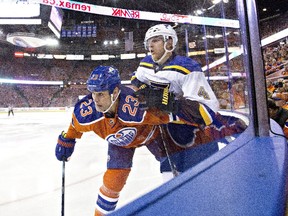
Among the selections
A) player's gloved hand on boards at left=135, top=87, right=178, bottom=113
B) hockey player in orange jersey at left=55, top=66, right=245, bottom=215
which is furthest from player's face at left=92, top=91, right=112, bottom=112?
player's gloved hand on boards at left=135, top=87, right=178, bottom=113

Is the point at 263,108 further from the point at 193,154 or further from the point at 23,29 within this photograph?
the point at 23,29

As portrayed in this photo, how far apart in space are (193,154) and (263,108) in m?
0.52

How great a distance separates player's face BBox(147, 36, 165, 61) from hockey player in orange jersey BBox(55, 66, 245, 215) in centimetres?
23

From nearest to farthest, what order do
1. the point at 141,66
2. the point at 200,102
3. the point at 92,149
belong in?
the point at 200,102 < the point at 141,66 < the point at 92,149

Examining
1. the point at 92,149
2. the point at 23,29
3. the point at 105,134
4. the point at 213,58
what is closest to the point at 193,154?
the point at 105,134

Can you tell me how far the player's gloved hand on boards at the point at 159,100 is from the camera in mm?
1128

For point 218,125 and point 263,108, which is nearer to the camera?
point 263,108

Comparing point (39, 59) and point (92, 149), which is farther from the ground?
point (39, 59)

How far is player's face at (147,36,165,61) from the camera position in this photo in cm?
138

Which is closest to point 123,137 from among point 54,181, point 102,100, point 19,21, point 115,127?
point 115,127

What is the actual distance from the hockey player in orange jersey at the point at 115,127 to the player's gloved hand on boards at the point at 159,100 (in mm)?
42

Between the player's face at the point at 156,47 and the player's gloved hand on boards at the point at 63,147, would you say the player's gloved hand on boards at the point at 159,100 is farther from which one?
the player's gloved hand on boards at the point at 63,147

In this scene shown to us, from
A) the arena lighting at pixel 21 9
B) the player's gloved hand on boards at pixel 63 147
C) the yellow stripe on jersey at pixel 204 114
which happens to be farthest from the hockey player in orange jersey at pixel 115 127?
the arena lighting at pixel 21 9

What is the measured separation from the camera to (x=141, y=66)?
155 centimetres
